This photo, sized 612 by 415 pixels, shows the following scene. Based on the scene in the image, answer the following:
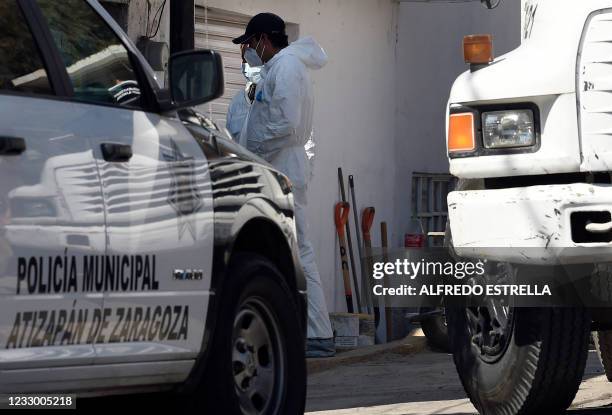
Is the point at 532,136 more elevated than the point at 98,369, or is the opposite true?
the point at 532,136

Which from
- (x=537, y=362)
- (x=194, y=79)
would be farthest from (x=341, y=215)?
(x=194, y=79)

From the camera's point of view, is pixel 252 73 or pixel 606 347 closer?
pixel 606 347

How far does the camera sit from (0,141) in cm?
428

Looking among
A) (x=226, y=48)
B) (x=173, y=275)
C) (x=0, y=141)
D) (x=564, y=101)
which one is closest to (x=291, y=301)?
(x=173, y=275)

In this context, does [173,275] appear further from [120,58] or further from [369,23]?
[369,23]

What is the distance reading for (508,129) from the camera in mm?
6008

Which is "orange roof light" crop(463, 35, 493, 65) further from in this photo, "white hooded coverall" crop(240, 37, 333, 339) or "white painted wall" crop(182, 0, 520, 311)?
"white painted wall" crop(182, 0, 520, 311)

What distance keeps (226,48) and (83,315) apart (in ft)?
23.8

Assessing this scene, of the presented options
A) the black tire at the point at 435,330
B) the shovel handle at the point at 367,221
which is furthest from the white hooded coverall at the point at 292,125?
the shovel handle at the point at 367,221

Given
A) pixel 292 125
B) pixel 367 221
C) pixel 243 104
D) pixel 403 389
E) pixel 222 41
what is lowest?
pixel 403 389

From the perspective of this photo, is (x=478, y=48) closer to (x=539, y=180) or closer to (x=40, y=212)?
(x=539, y=180)

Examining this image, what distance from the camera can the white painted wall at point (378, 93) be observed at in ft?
41.4

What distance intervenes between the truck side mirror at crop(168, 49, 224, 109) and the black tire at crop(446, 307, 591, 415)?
1764 millimetres

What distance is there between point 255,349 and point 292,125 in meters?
3.87
